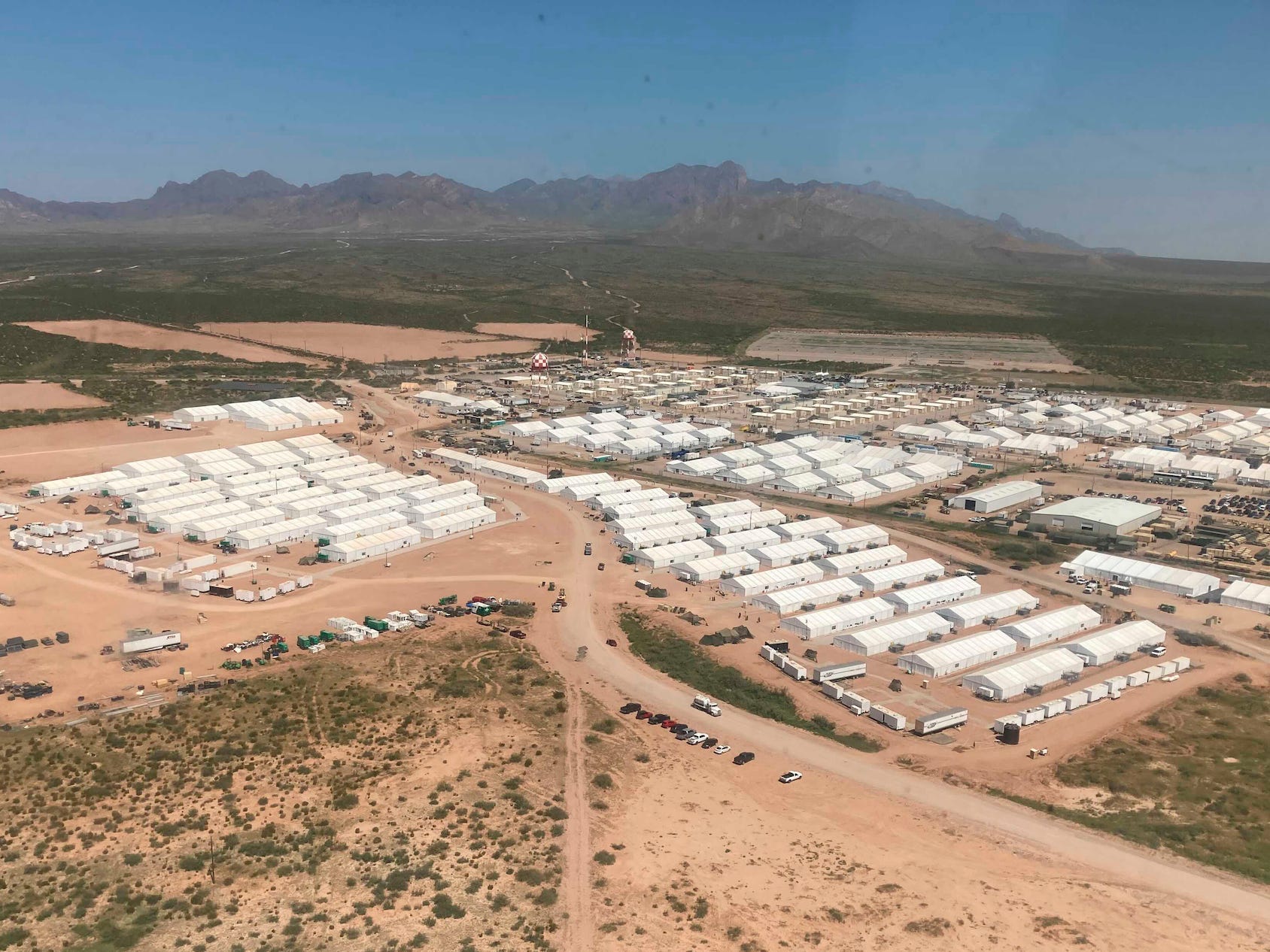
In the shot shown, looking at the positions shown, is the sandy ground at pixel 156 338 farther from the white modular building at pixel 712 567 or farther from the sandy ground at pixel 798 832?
the sandy ground at pixel 798 832

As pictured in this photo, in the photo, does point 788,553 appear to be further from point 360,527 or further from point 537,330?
point 537,330

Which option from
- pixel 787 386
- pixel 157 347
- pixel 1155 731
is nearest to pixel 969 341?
pixel 787 386

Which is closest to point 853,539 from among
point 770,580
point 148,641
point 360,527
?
point 770,580

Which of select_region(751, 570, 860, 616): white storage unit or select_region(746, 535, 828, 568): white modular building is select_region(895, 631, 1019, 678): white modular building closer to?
select_region(751, 570, 860, 616): white storage unit

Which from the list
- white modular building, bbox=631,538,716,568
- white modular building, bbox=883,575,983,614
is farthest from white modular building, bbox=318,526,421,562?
Result: white modular building, bbox=883,575,983,614

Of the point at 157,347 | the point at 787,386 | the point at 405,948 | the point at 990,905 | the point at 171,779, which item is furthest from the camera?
the point at 157,347

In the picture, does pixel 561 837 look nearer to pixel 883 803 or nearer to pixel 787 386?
pixel 883 803

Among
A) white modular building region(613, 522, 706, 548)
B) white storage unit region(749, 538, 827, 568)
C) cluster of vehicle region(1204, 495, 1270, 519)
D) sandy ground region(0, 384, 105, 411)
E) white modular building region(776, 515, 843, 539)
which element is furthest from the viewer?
sandy ground region(0, 384, 105, 411)
